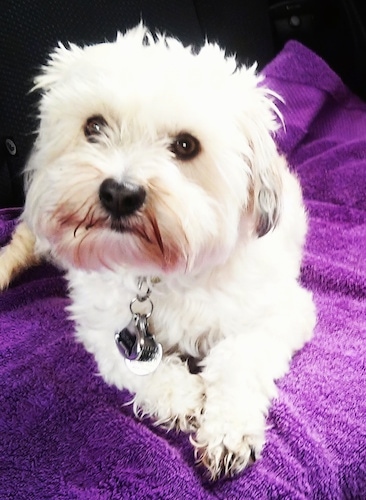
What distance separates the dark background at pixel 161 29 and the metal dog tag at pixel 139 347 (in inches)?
28.7

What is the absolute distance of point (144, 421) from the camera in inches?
48.1

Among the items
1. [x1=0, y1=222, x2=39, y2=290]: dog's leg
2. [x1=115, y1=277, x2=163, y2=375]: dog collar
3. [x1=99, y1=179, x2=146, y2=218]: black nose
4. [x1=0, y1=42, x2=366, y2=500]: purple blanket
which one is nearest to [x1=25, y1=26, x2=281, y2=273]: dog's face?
[x1=99, y1=179, x2=146, y2=218]: black nose

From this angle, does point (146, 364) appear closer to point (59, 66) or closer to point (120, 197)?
point (120, 197)

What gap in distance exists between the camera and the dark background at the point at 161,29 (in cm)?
178

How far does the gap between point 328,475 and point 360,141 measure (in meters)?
1.36

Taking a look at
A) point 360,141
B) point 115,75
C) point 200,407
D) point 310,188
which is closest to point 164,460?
point 200,407

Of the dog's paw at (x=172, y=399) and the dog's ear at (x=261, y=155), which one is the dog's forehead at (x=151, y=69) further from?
the dog's paw at (x=172, y=399)

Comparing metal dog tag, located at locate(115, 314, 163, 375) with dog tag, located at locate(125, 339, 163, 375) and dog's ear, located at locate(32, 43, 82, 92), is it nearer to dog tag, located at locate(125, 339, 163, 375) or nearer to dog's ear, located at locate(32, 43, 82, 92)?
dog tag, located at locate(125, 339, 163, 375)

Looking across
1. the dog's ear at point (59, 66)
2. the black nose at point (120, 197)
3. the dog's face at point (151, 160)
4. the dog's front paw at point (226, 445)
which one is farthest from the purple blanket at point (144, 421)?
the dog's ear at point (59, 66)

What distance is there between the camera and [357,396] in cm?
126

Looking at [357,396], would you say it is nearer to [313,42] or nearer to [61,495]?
[61,495]

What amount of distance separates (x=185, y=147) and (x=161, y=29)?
1125 mm

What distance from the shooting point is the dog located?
3.56ft

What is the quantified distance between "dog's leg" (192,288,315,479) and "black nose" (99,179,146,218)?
39 centimetres
